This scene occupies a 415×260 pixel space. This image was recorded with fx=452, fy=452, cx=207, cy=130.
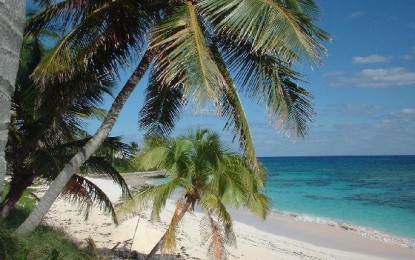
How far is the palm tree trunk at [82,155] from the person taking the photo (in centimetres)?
631

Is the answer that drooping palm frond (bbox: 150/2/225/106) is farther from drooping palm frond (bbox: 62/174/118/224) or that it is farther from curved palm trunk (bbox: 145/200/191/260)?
drooping palm frond (bbox: 62/174/118/224)

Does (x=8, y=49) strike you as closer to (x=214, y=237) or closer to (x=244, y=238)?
(x=214, y=237)

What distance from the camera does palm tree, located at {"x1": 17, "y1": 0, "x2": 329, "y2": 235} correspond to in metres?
5.38

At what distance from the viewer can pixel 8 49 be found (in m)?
2.09

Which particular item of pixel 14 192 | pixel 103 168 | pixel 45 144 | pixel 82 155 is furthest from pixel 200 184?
pixel 14 192

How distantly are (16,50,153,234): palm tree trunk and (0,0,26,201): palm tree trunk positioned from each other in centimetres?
422

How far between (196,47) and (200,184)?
3.81 meters

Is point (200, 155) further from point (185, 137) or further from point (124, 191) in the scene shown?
point (124, 191)

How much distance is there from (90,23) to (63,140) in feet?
12.0

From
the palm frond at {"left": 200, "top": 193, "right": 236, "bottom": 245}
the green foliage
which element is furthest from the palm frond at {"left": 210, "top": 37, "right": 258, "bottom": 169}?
the palm frond at {"left": 200, "top": 193, "right": 236, "bottom": 245}

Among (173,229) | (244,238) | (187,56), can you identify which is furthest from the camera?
(244,238)

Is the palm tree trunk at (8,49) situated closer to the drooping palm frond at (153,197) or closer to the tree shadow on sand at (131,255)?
the drooping palm frond at (153,197)

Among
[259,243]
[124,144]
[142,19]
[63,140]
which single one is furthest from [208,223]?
[259,243]

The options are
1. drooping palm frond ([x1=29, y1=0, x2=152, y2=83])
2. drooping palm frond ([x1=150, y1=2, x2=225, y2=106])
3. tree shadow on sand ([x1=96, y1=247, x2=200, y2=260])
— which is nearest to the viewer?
drooping palm frond ([x1=150, y1=2, x2=225, y2=106])
